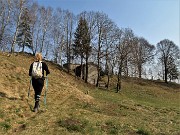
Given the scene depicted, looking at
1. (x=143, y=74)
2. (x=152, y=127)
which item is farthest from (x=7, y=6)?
(x=143, y=74)

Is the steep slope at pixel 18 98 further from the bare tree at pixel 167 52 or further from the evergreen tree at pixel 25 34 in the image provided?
the bare tree at pixel 167 52

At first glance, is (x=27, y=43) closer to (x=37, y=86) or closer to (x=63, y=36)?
(x=63, y=36)

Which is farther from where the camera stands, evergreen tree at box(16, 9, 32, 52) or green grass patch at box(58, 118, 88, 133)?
evergreen tree at box(16, 9, 32, 52)

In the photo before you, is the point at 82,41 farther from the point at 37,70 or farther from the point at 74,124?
the point at 74,124

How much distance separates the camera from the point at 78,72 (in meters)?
58.7

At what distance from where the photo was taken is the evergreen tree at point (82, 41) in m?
51.7

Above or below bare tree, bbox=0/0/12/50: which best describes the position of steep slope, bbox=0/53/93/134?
below

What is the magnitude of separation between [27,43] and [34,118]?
51.1 m

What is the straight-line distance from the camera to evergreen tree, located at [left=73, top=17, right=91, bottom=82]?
51734 millimetres

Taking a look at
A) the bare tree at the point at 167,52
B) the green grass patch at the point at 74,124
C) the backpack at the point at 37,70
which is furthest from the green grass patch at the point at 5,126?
the bare tree at the point at 167,52

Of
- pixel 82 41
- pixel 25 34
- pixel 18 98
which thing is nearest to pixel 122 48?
pixel 82 41

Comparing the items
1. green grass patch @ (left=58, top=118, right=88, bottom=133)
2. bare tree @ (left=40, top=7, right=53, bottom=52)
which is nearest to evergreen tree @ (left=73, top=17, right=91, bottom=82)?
bare tree @ (left=40, top=7, right=53, bottom=52)

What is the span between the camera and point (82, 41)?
53.7 meters

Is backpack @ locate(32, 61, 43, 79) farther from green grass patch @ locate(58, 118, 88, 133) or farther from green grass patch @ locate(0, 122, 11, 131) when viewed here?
green grass patch @ locate(0, 122, 11, 131)
